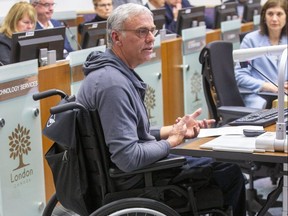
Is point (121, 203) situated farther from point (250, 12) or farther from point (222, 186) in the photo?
point (250, 12)

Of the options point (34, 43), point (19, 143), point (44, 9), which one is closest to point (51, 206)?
point (19, 143)

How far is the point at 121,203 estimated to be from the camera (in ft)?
7.89

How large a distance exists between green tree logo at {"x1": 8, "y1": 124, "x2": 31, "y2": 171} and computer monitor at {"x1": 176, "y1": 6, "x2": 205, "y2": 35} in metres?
2.39

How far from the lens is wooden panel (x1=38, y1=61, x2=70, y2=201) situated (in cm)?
361

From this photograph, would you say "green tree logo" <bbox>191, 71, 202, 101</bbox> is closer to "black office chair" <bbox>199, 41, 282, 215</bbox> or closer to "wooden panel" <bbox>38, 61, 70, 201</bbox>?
"black office chair" <bbox>199, 41, 282, 215</bbox>

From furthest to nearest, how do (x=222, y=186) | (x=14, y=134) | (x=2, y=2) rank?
A: (x=2, y=2), (x=14, y=134), (x=222, y=186)

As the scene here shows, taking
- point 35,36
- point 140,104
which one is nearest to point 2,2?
point 35,36

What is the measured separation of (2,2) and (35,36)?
3020 mm

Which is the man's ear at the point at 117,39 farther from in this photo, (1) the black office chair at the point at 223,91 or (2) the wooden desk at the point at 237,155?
(1) the black office chair at the point at 223,91

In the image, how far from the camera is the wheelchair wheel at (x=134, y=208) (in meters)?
2.39

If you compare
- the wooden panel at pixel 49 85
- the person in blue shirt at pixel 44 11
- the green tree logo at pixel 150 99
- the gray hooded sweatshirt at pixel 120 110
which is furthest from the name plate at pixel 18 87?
the person in blue shirt at pixel 44 11

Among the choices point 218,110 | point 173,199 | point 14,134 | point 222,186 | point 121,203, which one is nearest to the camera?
point 121,203

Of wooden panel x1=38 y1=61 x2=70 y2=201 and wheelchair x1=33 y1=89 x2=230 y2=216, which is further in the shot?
wooden panel x1=38 y1=61 x2=70 y2=201

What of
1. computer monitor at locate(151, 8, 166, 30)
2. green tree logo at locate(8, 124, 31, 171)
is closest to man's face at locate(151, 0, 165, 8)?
computer monitor at locate(151, 8, 166, 30)
